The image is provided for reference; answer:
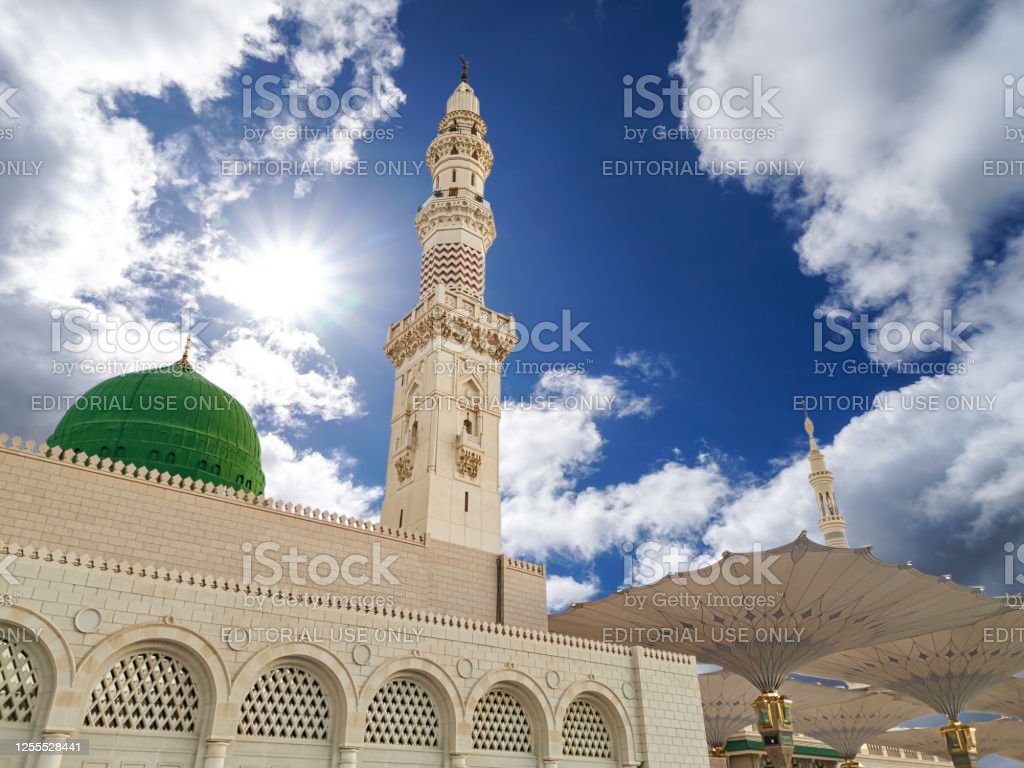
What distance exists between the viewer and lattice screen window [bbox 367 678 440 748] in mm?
13719

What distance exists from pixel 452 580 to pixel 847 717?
2968 cm

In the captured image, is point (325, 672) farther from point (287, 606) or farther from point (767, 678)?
point (767, 678)

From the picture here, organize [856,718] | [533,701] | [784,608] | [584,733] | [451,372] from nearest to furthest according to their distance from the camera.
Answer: [533,701], [584,733], [784,608], [451,372], [856,718]

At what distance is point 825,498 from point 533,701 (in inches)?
1301

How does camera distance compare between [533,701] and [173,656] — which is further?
[533,701]

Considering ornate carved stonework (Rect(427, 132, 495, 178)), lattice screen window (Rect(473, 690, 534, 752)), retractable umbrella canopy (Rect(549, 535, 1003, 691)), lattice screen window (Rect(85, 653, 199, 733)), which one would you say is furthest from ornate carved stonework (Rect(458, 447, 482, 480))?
ornate carved stonework (Rect(427, 132, 495, 178))

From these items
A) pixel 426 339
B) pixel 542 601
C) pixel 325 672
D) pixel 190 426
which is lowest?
pixel 325 672

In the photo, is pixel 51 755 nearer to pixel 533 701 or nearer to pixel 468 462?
pixel 533 701

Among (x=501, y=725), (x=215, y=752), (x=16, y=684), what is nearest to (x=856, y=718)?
(x=501, y=725)

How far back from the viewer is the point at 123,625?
11336mm

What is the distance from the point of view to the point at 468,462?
2256 cm

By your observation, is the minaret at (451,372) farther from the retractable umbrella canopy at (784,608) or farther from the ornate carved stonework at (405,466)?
the retractable umbrella canopy at (784,608)

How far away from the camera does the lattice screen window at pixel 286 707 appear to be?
1246 centimetres

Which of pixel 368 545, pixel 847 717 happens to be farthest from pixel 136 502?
pixel 847 717
